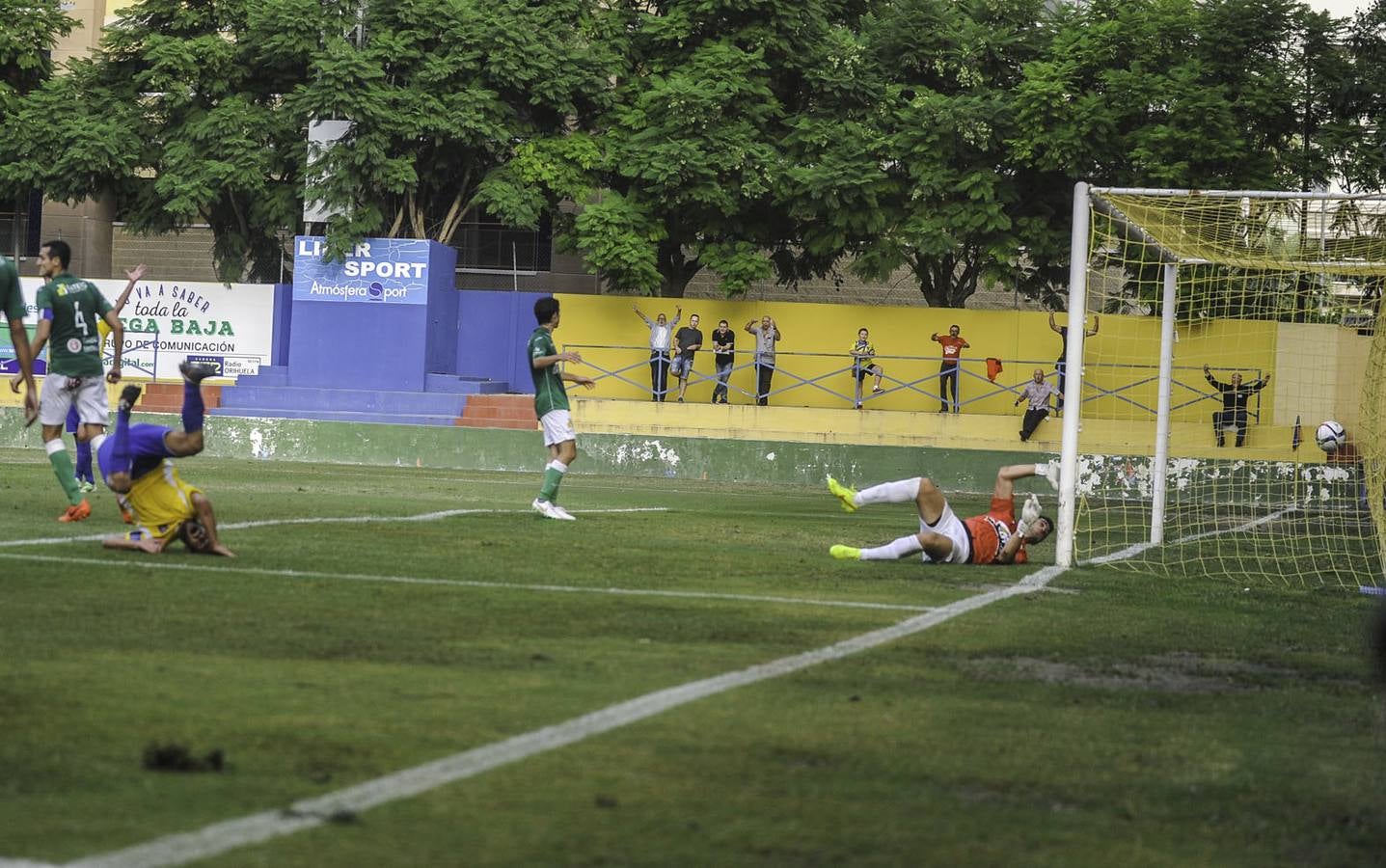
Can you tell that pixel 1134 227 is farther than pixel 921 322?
No

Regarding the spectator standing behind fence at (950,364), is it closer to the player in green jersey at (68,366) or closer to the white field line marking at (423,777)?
the player in green jersey at (68,366)

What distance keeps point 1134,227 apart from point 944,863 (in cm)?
1187

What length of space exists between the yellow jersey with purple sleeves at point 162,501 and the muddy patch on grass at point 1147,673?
191 inches

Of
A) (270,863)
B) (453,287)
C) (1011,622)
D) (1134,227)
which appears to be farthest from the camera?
(453,287)

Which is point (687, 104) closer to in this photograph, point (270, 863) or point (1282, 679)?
point (1282, 679)

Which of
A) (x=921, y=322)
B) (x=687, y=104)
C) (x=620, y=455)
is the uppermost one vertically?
(x=687, y=104)

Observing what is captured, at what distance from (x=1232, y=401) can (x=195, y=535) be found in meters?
23.5

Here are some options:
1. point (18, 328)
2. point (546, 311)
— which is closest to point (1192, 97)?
point (546, 311)

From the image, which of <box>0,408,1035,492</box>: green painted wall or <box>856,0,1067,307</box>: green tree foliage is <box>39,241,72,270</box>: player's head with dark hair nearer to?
<box>0,408,1035,492</box>: green painted wall

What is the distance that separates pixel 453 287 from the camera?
37062 mm

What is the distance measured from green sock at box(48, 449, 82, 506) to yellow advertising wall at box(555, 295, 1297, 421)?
2069 centimetres

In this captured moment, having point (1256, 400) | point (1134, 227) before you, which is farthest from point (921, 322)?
point (1134, 227)

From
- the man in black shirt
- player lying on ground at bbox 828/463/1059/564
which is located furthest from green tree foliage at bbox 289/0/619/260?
player lying on ground at bbox 828/463/1059/564

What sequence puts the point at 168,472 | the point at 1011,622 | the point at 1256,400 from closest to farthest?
1. the point at 1011,622
2. the point at 168,472
3. the point at 1256,400
